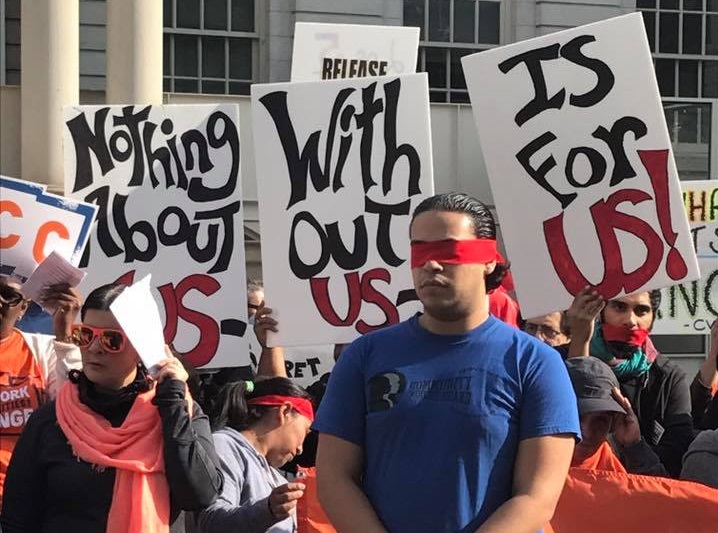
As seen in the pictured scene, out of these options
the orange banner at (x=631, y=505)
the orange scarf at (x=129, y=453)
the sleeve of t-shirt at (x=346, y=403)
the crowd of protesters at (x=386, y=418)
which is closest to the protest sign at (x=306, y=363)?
the crowd of protesters at (x=386, y=418)

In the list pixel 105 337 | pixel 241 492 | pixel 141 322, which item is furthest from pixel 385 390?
pixel 241 492

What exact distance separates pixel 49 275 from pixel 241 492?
118cm

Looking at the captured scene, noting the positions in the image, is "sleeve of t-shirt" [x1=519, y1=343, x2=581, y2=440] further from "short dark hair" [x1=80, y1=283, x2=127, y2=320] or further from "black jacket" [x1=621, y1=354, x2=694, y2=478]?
"black jacket" [x1=621, y1=354, x2=694, y2=478]

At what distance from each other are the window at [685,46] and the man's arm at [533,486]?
15.0 meters

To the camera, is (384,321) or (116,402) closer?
(116,402)

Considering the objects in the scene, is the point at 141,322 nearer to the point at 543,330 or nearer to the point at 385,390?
the point at 385,390

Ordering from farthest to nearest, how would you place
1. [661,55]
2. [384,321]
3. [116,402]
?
[661,55] < [384,321] < [116,402]

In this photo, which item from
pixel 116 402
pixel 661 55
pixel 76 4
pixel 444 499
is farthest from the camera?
pixel 661 55

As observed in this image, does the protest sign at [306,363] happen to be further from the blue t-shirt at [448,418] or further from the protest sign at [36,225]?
the blue t-shirt at [448,418]

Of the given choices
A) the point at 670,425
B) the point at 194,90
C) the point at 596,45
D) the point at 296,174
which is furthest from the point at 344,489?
the point at 194,90

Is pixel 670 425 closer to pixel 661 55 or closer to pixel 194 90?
pixel 194 90

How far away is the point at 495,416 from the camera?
2904 millimetres

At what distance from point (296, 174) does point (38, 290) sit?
4.05ft

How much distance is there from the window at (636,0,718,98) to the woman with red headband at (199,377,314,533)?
13.8 m
